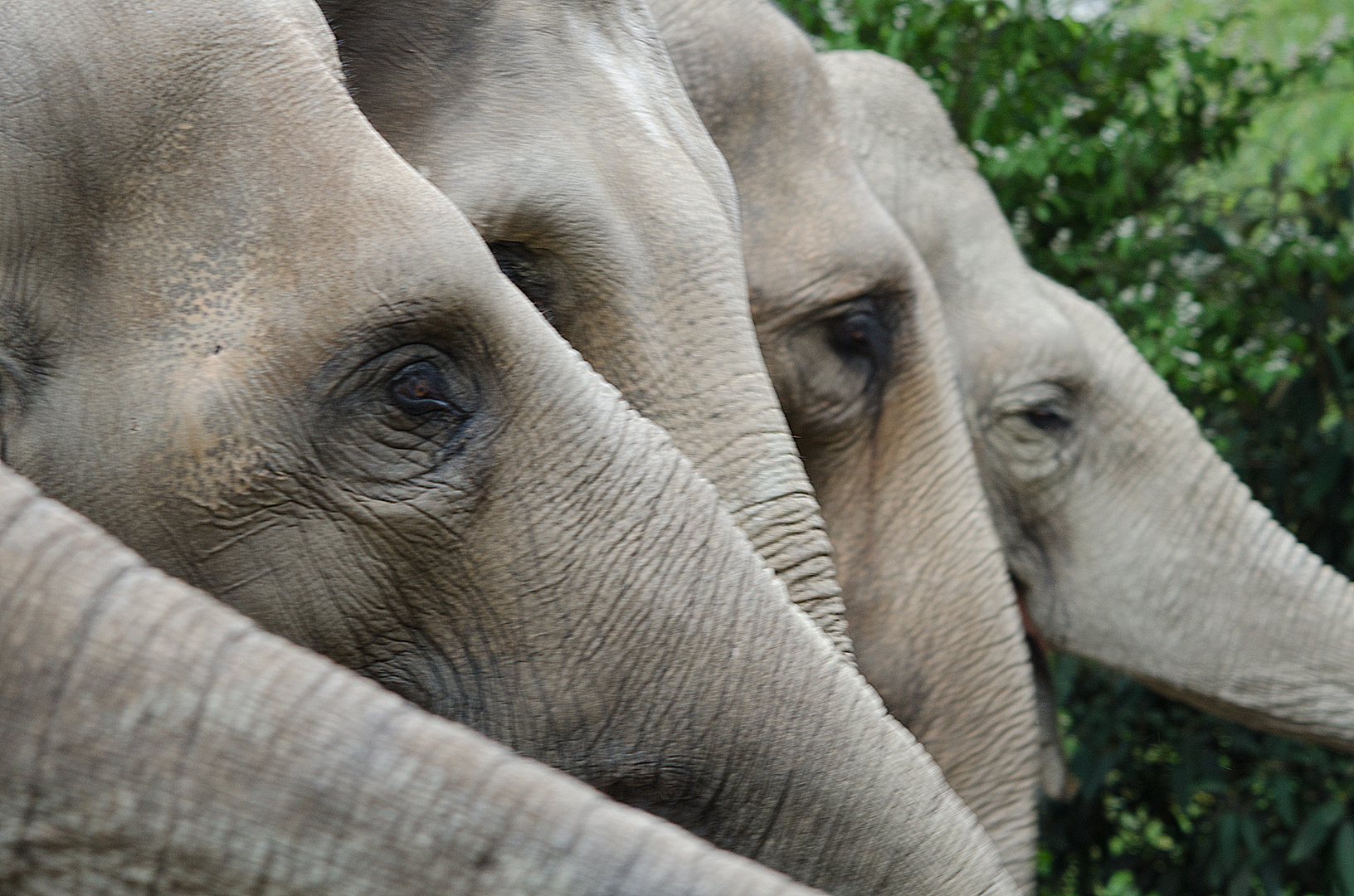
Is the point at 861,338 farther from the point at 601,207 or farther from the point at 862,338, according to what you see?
the point at 601,207

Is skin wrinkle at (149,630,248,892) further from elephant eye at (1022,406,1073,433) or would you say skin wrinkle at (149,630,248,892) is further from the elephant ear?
elephant eye at (1022,406,1073,433)

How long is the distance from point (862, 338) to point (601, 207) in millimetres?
847

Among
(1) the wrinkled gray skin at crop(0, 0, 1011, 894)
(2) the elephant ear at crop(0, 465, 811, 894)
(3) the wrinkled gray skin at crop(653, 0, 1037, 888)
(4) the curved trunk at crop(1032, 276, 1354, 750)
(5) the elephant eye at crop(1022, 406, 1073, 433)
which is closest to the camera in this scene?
(2) the elephant ear at crop(0, 465, 811, 894)

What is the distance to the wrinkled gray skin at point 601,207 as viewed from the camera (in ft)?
4.95

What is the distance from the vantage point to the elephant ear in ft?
2.41

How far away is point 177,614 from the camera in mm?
780

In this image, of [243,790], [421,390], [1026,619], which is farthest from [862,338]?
[243,790]

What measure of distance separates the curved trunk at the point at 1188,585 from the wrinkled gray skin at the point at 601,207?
1205 mm

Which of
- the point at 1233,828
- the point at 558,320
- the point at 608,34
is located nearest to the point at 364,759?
the point at 558,320

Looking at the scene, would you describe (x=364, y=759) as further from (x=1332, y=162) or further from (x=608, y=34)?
Result: (x=1332, y=162)

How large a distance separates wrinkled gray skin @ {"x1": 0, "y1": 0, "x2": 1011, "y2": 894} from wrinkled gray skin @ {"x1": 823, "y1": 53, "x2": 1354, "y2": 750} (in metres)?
1.54

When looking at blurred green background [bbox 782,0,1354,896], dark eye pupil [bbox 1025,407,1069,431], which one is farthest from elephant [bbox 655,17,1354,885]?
blurred green background [bbox 782,0,1354,896]

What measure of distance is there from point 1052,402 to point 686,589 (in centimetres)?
167

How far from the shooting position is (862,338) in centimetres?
229
